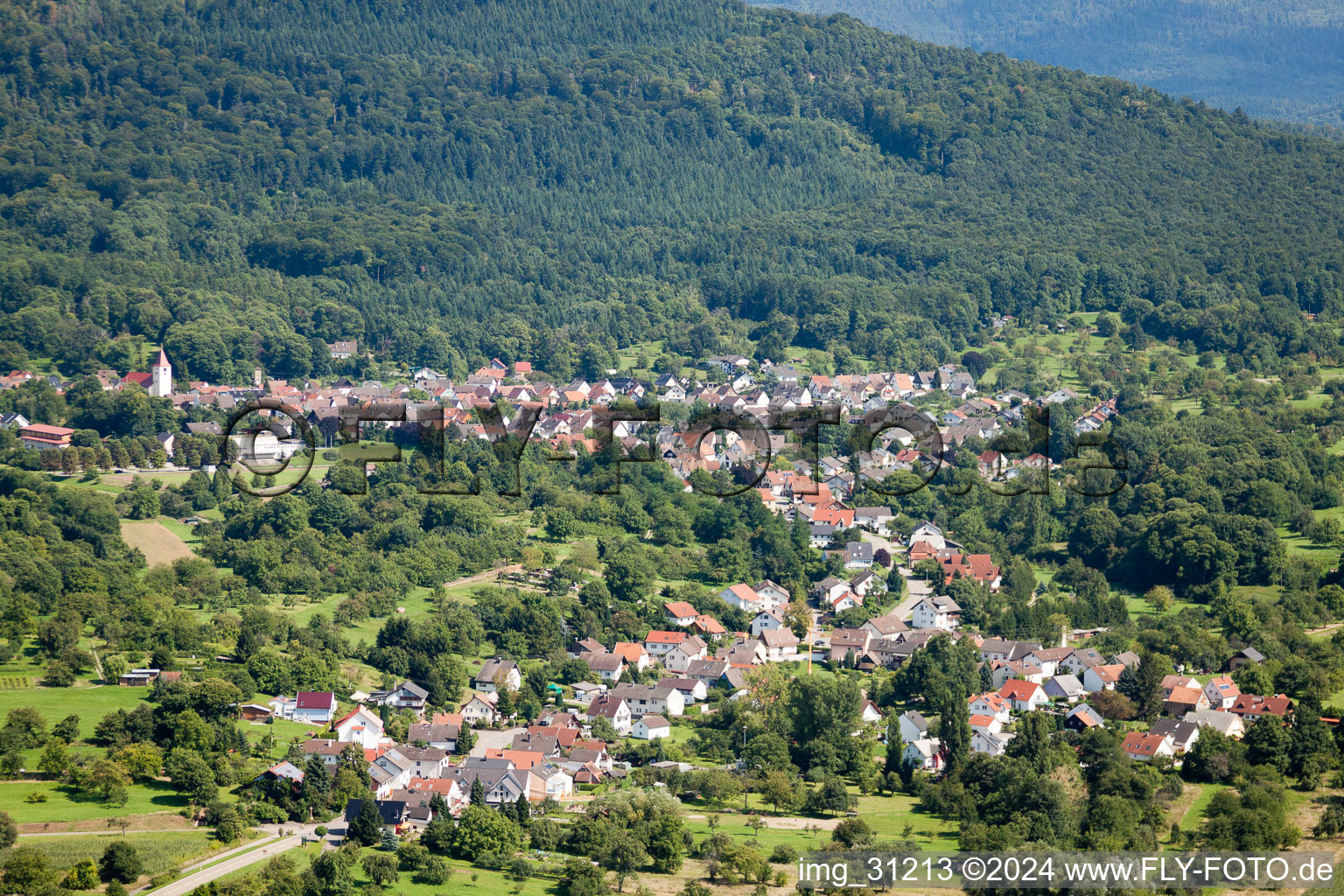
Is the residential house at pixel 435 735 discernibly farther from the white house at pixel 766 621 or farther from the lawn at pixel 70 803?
the white house at pixel 766 621

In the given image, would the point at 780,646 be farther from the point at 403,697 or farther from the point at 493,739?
the point at 403,697

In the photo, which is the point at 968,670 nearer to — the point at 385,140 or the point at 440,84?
the point at 385,140

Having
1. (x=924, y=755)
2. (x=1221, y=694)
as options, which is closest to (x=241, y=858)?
(x=924, y=755)

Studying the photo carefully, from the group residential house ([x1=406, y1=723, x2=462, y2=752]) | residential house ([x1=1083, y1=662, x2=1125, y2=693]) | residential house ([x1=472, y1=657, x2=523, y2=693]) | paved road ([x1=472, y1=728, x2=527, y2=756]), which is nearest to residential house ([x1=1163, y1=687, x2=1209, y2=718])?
residential house ([x1=1083, y1=662, x2=1125, y2=693])

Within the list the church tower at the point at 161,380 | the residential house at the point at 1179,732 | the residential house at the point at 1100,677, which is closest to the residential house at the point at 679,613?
the residential house at the point at 1100,677

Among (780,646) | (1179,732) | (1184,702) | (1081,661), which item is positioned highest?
(1081,661)

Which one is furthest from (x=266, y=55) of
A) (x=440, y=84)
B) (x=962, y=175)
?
(x=962, y=175)

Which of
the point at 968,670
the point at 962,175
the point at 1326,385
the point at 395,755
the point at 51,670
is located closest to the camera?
the point at 395,755

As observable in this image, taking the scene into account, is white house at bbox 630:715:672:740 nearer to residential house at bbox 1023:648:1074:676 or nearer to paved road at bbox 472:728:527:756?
paved road at bbox 472:728:527:756
